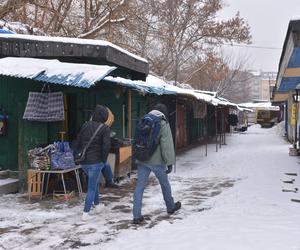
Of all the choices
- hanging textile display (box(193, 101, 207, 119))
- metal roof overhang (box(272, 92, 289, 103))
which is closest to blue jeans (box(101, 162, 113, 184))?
hanging textile display (box(193, 101, 207, 119))

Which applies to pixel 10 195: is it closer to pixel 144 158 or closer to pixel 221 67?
pixel 144 158

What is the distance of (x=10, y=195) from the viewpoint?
8.66 metres

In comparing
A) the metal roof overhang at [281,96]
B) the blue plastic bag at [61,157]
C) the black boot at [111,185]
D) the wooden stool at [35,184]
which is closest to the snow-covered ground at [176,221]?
the black boot at [111,185]

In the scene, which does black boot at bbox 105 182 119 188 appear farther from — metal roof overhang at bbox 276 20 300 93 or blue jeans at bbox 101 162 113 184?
metal roof overhang at bbox 276 20 300 93

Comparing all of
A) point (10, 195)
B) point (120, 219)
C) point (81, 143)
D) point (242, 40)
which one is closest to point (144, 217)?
point (120, 219)

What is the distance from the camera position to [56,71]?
8.48 meters

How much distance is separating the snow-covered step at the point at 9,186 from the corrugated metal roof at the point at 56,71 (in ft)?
6.67

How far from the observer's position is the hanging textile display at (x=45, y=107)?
28.5 ft

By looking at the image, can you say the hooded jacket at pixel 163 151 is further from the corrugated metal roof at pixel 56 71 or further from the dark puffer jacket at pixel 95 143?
the corrugated metal roof at pixel 56 71

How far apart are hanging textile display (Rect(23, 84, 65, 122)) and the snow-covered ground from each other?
1.50 m

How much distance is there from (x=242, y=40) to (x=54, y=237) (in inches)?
1080

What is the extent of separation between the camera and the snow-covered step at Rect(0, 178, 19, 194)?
869 cm

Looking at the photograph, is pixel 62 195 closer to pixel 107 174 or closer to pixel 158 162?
pixel 107 174

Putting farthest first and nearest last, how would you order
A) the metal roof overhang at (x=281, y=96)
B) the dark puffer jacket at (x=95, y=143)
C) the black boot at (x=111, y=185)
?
the metal roof overhang at (x=281, y=96)
the black boot at (x=111, y=185)
the dark puffer jacket at (x=95, y=143)
